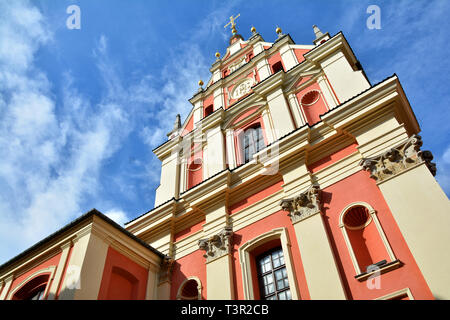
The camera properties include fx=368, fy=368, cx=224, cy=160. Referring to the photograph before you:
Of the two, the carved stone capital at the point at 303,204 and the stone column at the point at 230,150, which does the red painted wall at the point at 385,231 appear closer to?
the carved stone capital at the point at 303,204

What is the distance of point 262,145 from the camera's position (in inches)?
597

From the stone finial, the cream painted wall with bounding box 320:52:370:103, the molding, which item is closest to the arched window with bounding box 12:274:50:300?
the molding

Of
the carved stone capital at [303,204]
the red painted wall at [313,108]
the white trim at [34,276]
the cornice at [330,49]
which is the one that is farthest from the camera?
the cornice at [330,49]

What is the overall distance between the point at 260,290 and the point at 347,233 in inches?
123

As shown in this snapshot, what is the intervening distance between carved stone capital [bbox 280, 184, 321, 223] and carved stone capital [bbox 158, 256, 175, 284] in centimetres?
465

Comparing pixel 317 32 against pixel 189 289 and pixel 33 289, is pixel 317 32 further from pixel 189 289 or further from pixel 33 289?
pixel 33 289

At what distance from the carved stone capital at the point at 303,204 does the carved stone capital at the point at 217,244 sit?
85.8 inches

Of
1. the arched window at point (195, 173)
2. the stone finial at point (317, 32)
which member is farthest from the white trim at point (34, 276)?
the stone finial at point (317, 32)

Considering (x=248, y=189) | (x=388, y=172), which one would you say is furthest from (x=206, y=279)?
(x=388, y=172)

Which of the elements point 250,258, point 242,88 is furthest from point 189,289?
point 242,88

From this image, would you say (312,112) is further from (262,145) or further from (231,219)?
(231,219)

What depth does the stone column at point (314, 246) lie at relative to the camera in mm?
9180

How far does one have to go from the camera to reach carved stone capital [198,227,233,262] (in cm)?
1205

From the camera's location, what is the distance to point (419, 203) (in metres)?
9.09
